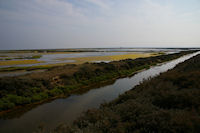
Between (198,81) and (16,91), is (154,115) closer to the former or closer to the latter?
(198,81)

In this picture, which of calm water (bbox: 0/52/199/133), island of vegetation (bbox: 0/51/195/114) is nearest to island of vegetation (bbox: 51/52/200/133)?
calm water (bbox: 0/52/199/133)

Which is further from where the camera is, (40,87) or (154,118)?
(40,87)

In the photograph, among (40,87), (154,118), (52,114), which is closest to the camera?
(154,118)

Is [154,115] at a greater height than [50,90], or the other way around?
[154,115]

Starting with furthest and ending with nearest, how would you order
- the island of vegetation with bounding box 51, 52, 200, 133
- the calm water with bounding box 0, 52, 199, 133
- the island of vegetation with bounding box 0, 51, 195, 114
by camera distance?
the island of vegetation with bounding box 0, 51, 195, 114, the calm water with bounding box 0, 52, 199, 133, the island of vegetation with bounding box 51, 52, 200, 133

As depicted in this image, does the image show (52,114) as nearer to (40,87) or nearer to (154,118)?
(40,87)

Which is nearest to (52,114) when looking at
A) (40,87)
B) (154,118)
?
(40,87)

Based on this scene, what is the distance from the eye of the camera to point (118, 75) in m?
18.3

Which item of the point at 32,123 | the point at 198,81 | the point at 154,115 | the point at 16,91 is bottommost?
the point at 32,123

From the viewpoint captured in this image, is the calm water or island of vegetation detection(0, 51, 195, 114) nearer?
the calm water

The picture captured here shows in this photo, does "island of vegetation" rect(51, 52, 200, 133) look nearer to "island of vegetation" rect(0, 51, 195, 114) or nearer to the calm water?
the calm water

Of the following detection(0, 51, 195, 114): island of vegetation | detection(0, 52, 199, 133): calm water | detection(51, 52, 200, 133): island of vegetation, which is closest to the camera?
detection(51, 52, 200, 133): island of vegetation

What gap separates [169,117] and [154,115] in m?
0.41

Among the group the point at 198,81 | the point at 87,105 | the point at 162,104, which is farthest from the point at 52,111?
the point at 198,81
